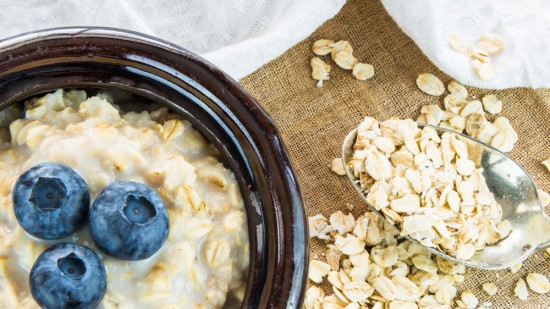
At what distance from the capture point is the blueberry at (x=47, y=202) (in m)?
0.95

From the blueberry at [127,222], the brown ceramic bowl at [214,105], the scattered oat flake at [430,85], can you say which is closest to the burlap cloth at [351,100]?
the scattered oat flake at [430,85]

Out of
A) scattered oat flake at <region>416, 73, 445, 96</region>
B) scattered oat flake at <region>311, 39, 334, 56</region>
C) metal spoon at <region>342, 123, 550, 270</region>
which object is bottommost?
metal spoon at <region>342, 123, 550, 270</region>

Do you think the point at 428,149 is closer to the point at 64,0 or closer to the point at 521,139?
the point at 521,139

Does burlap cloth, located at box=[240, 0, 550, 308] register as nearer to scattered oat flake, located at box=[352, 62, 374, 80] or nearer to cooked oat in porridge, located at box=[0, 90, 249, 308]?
scattered oat flake, located at box=[352, 62, 374, 80]

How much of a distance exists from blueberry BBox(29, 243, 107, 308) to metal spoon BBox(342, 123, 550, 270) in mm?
660

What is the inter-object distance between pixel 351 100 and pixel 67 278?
0.84 meters

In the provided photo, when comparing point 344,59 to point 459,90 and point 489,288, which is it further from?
point 489,288

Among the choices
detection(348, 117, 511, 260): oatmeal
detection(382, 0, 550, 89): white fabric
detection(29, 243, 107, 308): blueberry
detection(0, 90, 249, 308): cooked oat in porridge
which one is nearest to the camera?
detection(29, 243, 107, 308): blueberry

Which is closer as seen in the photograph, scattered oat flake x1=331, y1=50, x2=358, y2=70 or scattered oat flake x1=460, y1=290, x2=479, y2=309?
scattered oat flake x1=460, y1=290, x2=479, y2=309

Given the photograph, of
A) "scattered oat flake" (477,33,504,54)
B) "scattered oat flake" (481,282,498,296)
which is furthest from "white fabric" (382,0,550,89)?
"scattered oat flake" (481,282,498,296)

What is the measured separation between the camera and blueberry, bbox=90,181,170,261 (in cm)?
95

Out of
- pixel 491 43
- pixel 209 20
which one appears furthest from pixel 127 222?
pixel 491 43

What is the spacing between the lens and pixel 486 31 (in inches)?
64.1

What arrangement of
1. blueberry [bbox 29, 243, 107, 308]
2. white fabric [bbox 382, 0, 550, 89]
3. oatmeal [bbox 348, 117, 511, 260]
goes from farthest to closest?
white fabric [bbox 382, 0, 550, 89] → oatmeal [bbox 348, 117, 511, 260] → blueberry [bbox 29, 243, 107, 308]
